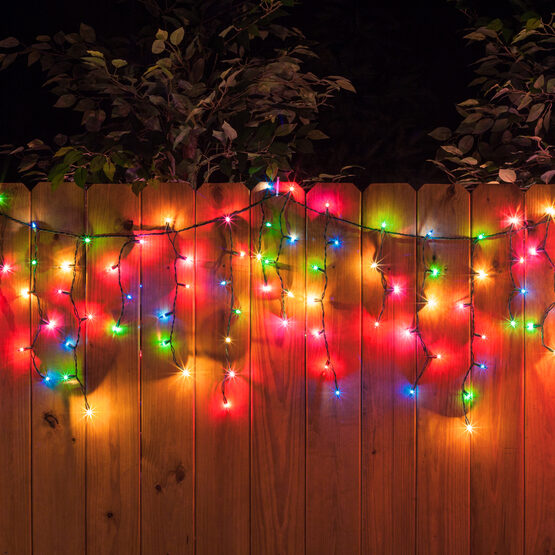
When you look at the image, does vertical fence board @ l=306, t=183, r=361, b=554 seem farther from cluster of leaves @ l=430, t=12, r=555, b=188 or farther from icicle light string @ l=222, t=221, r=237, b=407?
cluster of leaves @ l=430, t=12, r=555, b=188

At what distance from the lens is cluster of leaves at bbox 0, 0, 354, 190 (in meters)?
1.71

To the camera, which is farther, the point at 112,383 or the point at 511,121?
the point at 511,121

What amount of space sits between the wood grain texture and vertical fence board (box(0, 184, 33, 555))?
166 centimetres

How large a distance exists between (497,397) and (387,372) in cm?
40

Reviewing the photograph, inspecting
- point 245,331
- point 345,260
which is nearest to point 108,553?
point 245,331

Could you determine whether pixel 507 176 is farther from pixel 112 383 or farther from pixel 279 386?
pixel 112 383

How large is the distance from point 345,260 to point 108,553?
140 cm

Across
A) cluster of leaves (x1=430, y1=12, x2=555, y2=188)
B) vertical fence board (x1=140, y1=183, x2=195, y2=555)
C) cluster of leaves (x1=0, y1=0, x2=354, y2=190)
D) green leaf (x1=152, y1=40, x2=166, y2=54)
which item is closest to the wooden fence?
vertical fence board (x1=140, y1=183, x2=195, y2=555)

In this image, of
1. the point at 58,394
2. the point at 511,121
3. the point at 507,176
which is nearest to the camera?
the point at 507,176

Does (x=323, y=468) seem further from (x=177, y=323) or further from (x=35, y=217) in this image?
(x=35, y=217)

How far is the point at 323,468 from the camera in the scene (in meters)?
1.72

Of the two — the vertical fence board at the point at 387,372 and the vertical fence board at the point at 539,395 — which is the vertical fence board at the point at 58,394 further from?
the vertical fence board at the point at 539,395

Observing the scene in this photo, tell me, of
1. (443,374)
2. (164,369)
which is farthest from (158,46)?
(443,374)

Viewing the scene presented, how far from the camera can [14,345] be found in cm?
177
